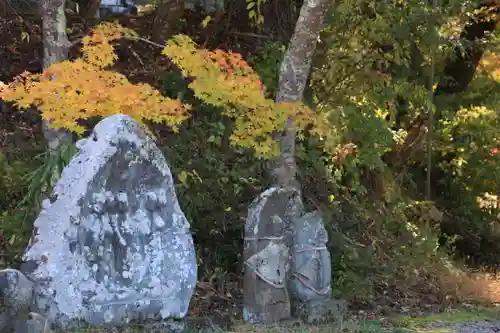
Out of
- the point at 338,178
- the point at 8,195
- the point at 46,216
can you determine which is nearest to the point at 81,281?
the point at 46,216

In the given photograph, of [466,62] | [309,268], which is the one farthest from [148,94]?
[466,62]

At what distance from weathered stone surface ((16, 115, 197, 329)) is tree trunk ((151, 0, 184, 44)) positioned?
4.18 meters

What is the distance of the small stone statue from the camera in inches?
227

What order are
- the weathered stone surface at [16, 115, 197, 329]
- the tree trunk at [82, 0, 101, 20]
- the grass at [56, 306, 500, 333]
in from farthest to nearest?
the tree trunk at [82, 0, 101, 20], the grass at [56, 306, 500, 333], the weathered stone surface at [16, 115, 197, 329]

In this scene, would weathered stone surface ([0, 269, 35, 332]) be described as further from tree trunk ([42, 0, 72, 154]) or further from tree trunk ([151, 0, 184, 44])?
tree trunk ([151, 0, 184, 44])

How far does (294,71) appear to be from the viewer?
6297 mm

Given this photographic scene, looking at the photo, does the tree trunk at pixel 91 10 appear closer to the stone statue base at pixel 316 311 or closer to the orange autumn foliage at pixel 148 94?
the orange autumn foliage at pixel 148 94

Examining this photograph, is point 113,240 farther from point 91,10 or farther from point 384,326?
point 91,10

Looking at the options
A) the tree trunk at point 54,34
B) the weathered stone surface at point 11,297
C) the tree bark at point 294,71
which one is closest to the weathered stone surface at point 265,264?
the tree bark at point 294,71

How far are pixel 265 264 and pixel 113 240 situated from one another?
1.34 metres

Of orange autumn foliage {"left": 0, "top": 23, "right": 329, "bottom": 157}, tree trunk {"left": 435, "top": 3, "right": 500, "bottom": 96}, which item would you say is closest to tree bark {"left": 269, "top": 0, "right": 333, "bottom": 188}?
orange autumn foliage {"left": 0, "top": 23, "right": 329, "bottom": 157}

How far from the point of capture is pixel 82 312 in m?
4.69

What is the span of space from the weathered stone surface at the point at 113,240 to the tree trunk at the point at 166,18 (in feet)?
13.7

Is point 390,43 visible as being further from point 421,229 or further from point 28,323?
point 28,323
